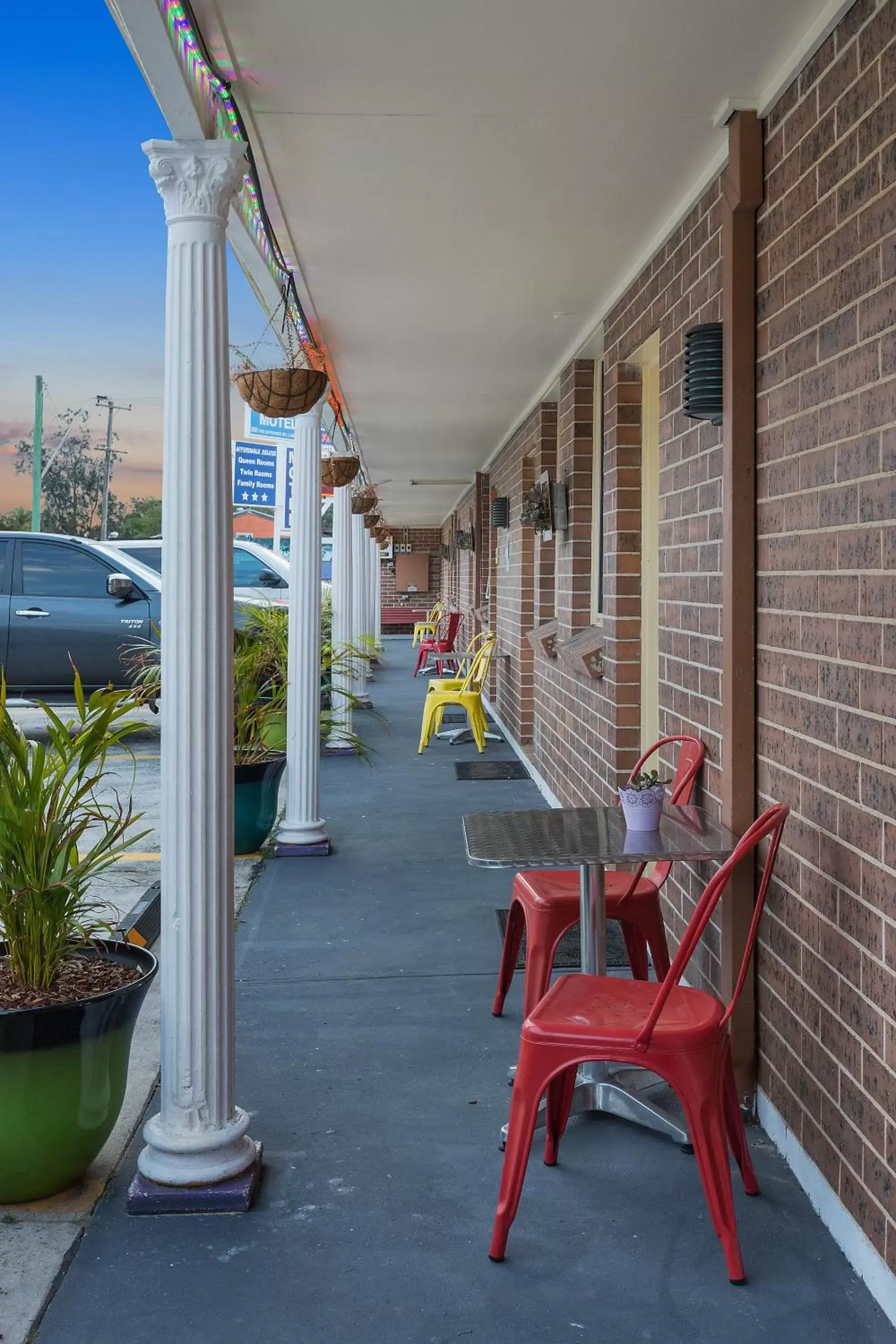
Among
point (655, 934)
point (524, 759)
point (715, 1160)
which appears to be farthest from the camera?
point (524, 759)

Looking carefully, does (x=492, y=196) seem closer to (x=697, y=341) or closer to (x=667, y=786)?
(x=697, y=341)

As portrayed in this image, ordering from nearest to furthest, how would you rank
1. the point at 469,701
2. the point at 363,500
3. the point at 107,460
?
1. the point at 469,701
2. the point at 363,500
3. the point at 107,460

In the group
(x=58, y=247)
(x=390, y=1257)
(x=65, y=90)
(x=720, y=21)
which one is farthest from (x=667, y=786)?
(x=58, y=247)

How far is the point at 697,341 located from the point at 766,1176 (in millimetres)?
2105

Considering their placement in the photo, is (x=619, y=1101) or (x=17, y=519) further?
(x=17, y=519)

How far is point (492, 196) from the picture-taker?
3.65 meters

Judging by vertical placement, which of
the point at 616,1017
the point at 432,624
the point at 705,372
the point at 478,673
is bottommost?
the point at 616,1017

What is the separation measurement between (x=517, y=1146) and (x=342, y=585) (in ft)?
24.1

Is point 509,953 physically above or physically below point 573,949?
above

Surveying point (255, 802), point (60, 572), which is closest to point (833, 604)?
point (255, 802)

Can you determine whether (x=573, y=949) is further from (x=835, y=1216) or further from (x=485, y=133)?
(x=485, y=133)

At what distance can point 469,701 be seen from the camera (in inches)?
348

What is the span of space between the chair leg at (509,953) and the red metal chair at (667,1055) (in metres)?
1.04

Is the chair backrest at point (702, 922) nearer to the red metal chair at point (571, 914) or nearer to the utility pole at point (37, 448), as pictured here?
the red metal chair at point (571, 914)
